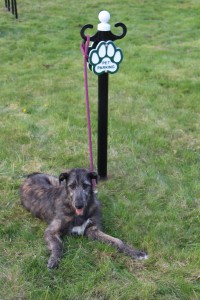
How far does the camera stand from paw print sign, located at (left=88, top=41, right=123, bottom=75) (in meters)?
4.64

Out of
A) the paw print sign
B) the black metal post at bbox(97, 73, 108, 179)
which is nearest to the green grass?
the black metal post at bbox(97, 73, 108, 179)

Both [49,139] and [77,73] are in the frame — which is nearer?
[49,139]

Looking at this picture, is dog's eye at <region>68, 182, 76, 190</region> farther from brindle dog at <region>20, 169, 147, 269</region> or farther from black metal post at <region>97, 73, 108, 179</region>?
black metal post at <region>97, 73, 108, 179</region>

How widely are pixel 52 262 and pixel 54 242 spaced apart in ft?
0.82

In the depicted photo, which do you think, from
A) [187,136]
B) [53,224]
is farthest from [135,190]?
[187,136]

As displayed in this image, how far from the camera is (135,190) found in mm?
5379

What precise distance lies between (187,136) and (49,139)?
2.13 m

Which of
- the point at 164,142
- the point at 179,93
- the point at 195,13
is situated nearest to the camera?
the point at 164,142

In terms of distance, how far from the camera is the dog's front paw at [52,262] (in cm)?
392

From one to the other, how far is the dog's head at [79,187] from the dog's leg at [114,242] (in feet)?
0.74

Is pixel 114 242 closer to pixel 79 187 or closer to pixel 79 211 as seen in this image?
pixel 79 211

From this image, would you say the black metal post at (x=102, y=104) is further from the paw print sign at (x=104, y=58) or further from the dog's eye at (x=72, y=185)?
the dog's eye at (x=72, y=185)

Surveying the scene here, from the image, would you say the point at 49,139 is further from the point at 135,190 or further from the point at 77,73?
the point at 77,73

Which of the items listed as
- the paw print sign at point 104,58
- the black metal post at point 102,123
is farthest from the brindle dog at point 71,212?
the paw print sign at point 104,58
